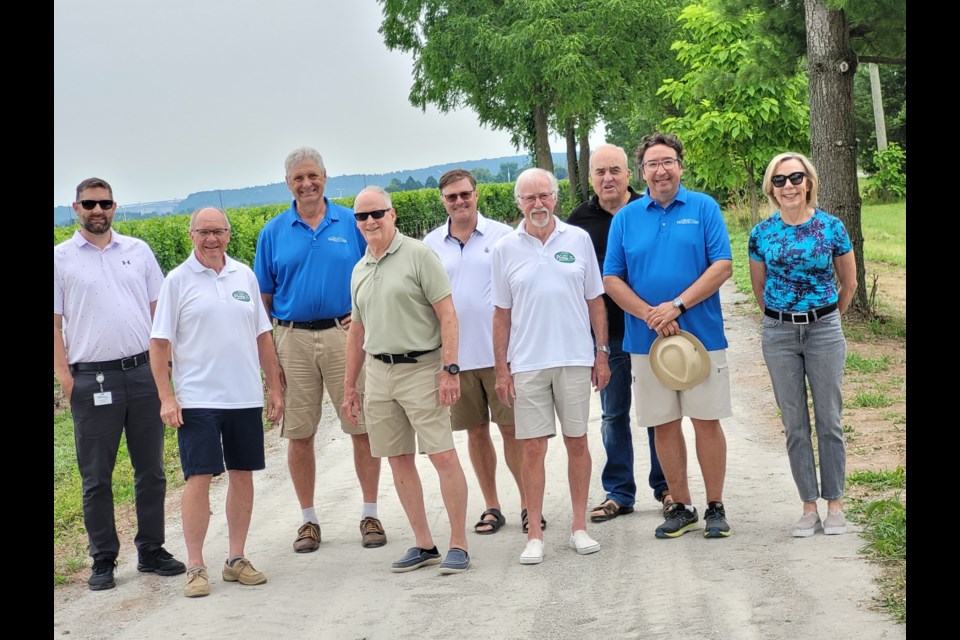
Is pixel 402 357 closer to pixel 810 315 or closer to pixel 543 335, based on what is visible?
pixel 543 335

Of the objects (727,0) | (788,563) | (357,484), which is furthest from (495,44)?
(788,563)

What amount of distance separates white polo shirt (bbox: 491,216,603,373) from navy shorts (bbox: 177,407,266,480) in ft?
4.96

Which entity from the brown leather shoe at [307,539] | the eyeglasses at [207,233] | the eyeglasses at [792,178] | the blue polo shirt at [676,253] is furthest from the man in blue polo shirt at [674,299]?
the eyeglasses at [207,233]

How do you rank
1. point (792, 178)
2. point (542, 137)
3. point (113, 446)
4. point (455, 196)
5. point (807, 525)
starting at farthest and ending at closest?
point (542, 137) < point (455, 196) < point (113, 446) < point (807, 525) < point (792, 178)

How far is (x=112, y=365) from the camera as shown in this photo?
6516 millimetres

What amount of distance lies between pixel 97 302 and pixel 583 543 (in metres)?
3.07

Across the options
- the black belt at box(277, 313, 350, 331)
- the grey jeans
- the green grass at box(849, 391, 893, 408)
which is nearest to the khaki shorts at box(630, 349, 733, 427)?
the grey jeans

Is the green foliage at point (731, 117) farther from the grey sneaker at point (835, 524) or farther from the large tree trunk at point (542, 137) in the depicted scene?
the grey sneaker at point (835, 524)

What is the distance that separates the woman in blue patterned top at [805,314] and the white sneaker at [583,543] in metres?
1.09

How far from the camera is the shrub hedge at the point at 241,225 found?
65.9 feet

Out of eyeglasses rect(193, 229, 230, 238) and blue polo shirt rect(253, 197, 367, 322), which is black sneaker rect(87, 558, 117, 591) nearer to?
blue polo shirt rect(253, 197, 367, 322)

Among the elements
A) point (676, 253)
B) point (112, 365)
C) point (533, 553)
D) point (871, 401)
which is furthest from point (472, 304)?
point (871, 401)

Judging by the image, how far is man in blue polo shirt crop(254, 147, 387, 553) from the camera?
Answer: 7000 millimetres
